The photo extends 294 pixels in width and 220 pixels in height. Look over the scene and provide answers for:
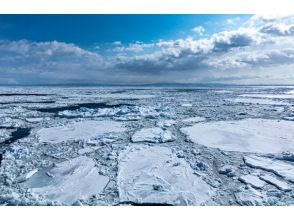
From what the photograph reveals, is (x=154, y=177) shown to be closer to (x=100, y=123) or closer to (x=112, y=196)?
(x=112, y=196)

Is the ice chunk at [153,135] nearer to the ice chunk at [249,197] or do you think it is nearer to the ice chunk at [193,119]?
the ice chunk at [193,119]

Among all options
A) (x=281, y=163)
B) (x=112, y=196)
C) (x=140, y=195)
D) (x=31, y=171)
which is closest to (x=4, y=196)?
(x=31, y=171)

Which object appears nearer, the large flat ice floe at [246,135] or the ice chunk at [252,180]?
the ice chunk at [252,180]

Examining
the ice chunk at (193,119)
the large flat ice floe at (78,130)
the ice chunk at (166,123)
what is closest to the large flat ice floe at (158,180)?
the large flat ice floe at (78,130)

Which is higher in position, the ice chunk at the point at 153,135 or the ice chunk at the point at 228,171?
the ice chunk at the point at 153,135

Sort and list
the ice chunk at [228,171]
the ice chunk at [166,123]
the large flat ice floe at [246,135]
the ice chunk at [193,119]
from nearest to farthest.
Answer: the ice chunk at [228,171], the large flat ice floe at [246,135], the ice chunk at [166,123], the ice chunk at [193,119]
